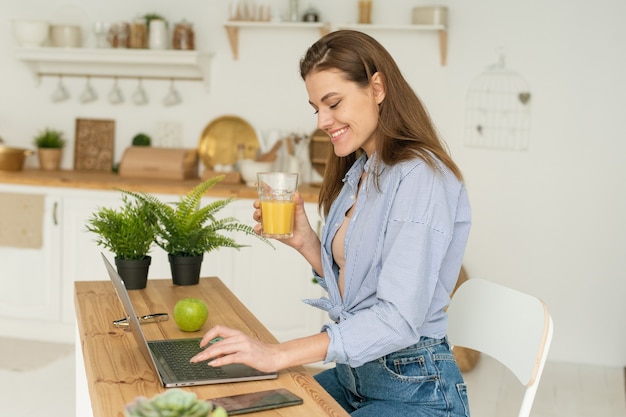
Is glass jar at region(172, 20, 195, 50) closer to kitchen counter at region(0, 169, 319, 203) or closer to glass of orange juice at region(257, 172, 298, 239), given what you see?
kitchen counter at region(0, 169, 319, 203)

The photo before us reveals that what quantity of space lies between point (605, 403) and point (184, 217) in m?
2.48

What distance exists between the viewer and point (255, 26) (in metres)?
4.64

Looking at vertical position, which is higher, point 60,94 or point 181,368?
point 60,94

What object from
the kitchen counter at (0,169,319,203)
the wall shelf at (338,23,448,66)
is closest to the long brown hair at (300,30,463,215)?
the kitchen counter at (0,169,319,203)

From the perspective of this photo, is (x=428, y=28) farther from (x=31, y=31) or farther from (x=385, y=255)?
(x=385, y=255)

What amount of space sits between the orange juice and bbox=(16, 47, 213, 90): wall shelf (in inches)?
110

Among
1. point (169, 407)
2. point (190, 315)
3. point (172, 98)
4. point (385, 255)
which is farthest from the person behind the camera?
point (172, 98)

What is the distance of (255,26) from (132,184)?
3.85 ft

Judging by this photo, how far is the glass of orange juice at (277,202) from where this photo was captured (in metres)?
1.88

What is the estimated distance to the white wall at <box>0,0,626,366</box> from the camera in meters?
4.34

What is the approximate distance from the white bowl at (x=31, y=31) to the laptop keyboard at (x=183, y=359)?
11.2 ft

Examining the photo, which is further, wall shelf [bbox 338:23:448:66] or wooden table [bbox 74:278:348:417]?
wall shelf [bbox 338:23:448:66]

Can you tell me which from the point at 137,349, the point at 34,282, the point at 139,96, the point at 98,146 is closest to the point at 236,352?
the point at 137,349

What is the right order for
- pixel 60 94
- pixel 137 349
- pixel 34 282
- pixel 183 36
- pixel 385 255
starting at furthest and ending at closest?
pixel 60 94 → pixel 183 36 → pixel 34 282 → pixel 137 349 → pixel 385 255
